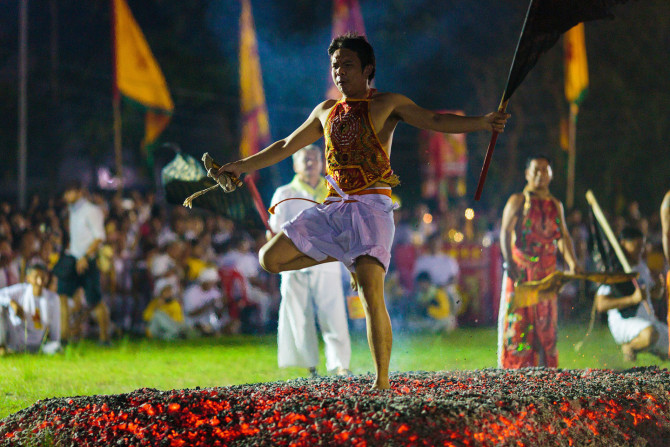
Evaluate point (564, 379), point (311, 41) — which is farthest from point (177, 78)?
point (564, 379)

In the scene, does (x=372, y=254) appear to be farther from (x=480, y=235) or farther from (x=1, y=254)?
(x=480, y=235)

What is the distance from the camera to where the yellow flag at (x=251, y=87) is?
14711 millimetres

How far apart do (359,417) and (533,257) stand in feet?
13.2

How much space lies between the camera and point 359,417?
4652mm

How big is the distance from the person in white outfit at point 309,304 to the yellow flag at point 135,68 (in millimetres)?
6162

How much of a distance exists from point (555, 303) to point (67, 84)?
18.7 metres

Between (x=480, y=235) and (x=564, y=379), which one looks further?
(x=480, y=235)

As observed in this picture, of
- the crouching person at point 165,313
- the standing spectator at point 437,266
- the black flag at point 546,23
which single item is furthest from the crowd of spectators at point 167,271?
the black flag at point 546,23

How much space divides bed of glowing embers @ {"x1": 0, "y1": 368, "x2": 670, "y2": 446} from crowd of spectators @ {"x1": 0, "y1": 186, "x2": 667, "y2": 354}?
18.9ft

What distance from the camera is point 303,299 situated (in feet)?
28.1

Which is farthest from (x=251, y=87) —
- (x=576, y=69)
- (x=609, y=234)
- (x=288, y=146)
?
(x=288, y=146)

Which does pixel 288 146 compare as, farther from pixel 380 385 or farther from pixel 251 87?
pixel 251 87

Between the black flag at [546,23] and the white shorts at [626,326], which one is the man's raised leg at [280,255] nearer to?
the black flag at [546,23]

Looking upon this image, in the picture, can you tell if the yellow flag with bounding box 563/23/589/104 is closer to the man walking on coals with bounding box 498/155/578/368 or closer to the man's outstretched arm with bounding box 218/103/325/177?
the man walking on coals with bounding box 498/155/578/368
